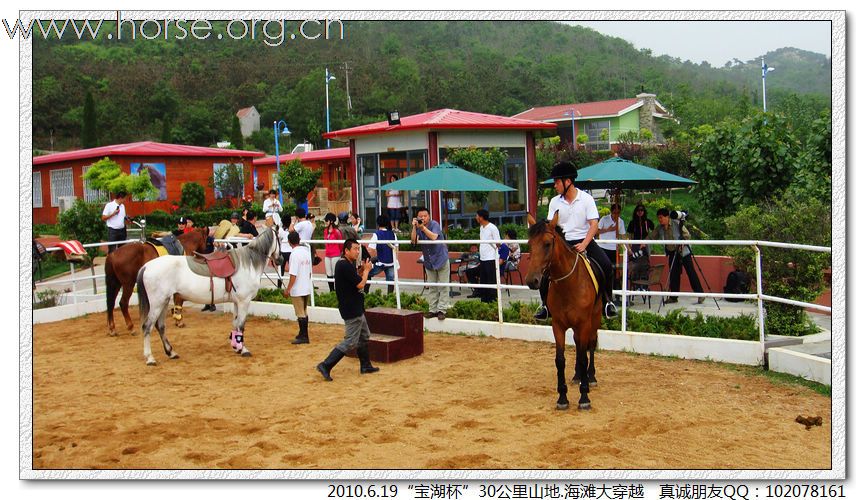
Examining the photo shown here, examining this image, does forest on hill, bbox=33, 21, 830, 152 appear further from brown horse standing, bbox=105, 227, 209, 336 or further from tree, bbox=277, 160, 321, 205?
brown horse standing, bbox=105, 227, 209, 336

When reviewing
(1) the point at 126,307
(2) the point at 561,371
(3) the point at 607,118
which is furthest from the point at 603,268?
(3) the point at 607,118

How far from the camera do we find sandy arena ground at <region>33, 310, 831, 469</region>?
620cm

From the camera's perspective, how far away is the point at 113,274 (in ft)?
40.4

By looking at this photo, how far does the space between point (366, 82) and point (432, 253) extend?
5286 cm

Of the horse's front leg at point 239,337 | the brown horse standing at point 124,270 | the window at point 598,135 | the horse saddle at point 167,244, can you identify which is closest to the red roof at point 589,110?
the window at point 598,135

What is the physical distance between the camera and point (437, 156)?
72.8ft

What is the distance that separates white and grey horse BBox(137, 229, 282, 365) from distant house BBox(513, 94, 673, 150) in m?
40.7

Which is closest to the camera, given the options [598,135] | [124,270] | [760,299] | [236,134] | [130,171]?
[760,299]

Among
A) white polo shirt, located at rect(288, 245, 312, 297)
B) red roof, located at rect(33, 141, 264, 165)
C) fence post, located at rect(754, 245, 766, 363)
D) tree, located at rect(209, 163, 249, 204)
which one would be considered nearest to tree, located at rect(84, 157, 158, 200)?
red roof, located at rect(33, 141, 264, 165)

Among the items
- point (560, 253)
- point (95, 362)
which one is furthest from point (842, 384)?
point (95, 362)

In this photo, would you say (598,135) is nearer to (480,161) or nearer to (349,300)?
(480,161)

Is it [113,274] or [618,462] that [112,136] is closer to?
[113,274]

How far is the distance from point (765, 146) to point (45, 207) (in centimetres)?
2779

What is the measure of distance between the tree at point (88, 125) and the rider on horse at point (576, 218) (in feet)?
113
